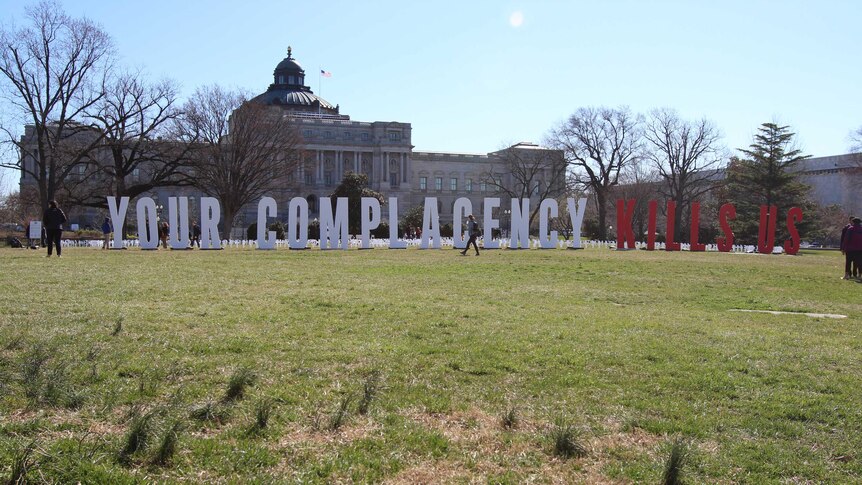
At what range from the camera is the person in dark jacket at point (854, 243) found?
642 inches

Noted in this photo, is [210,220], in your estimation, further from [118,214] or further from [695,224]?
[695,224]

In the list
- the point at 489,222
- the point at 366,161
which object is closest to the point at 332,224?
the point at 489,222

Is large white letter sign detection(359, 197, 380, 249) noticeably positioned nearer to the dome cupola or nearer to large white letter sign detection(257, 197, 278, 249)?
large white letter sign detection(257, 197, 278, 249)

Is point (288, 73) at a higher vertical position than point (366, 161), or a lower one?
higher

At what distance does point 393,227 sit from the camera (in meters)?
27.4

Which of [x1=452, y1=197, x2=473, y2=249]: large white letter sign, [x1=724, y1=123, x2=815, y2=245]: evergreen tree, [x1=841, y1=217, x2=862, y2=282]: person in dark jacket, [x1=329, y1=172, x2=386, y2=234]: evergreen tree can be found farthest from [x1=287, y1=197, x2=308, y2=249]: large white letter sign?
[x1=724, y1=123, x2=815, y2=245]: evergreen tree

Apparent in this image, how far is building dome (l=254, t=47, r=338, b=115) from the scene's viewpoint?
90.4 meters

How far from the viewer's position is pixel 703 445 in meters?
4.00

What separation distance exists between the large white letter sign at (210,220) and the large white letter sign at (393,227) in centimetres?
647

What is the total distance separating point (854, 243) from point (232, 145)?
110 ft

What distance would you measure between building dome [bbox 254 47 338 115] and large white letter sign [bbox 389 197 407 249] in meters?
66.2

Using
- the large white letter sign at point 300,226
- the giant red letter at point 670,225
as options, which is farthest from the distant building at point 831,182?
the large white letter sign at point 300,226

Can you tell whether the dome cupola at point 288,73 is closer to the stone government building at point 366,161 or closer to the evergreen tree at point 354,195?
the stone government building at point 366,161

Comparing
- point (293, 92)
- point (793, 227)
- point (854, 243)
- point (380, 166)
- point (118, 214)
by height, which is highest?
point (293, 92)
